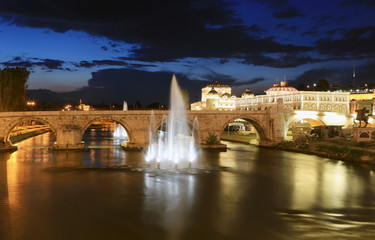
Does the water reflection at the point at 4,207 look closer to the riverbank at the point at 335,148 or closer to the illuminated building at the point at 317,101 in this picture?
the riverbank at the point at 335,148

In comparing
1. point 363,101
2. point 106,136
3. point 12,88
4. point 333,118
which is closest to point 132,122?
point 12,88

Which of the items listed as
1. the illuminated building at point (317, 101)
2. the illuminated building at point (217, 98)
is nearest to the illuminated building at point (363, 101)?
the illuminated building at point (317, 101)

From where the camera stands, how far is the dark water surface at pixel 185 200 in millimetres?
13266

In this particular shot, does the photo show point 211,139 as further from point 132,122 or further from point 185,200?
point 185,200

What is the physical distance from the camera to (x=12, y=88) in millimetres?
44531

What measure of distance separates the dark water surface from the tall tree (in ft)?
57.1

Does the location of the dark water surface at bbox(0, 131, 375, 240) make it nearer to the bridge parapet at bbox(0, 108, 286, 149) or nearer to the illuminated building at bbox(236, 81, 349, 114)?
the bridge parapet at bbox(0, 108, 286, 149)

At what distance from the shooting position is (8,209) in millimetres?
15469

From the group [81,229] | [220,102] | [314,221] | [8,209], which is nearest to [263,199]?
[314,221]

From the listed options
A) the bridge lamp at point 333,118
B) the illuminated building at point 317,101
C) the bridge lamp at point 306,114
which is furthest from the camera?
the illuminated building at point 317,101

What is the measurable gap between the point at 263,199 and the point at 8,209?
41.6ft

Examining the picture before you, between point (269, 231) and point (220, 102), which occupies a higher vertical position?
point (220, 102)

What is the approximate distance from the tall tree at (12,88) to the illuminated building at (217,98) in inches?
2072

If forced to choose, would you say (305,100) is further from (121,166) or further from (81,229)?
(81,229)
